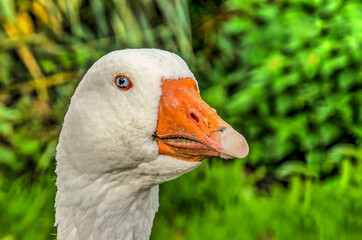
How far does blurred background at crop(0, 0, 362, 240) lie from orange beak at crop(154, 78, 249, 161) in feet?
5.82

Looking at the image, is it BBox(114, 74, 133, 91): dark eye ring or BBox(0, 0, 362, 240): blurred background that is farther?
BBox(0, 0, 362, 240): blurred background

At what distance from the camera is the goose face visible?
4.38 feet

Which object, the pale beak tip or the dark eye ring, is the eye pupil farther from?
the pale beak tip

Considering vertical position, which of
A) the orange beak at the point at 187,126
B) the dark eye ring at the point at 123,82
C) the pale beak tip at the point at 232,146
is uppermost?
the dark eye ring at the point at 123,82

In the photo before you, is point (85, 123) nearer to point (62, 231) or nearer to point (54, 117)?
point (62, 231)

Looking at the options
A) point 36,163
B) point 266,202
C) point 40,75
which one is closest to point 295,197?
point 266,202

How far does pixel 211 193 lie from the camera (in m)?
3.43

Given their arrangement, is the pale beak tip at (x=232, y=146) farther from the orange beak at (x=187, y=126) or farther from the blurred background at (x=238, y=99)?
the blurred background at (x=238, y=99)

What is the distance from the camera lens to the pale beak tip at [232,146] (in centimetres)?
124

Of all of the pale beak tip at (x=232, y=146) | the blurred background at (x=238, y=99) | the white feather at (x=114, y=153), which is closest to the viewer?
the pale beak tip at (x=232, y=146)

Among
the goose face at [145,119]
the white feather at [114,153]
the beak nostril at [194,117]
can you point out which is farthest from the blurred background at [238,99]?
the beak nostril at [194,117]

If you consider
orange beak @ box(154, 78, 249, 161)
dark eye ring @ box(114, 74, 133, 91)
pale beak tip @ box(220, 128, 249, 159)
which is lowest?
pale beak tip @ box(220, 128, 249, 159)

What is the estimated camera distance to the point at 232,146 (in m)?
1.25

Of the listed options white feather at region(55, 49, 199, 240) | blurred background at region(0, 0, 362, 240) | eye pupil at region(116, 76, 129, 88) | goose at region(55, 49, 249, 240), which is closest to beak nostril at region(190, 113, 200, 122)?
goose at region(55, 49, 249, 240)
